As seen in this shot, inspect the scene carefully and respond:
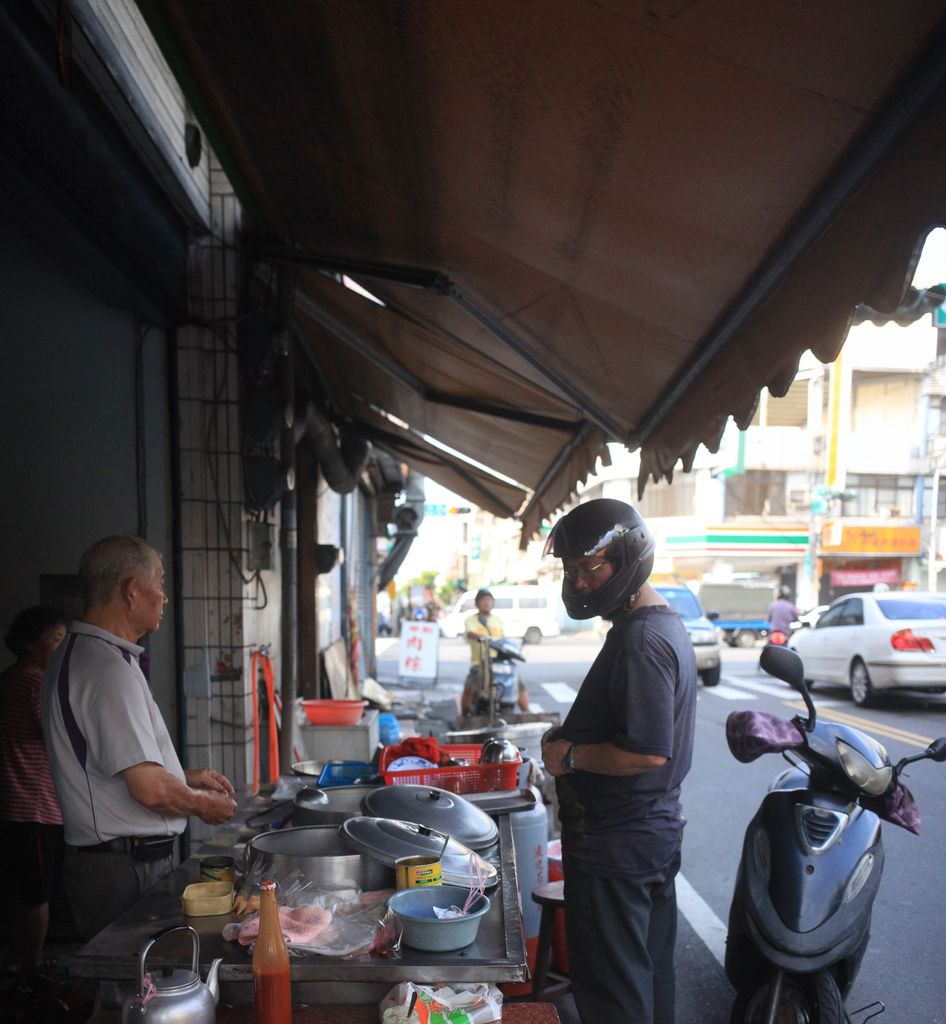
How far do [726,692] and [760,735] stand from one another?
39.4 feet

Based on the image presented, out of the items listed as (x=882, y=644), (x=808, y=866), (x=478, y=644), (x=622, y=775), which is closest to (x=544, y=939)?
(x=808, y=866)

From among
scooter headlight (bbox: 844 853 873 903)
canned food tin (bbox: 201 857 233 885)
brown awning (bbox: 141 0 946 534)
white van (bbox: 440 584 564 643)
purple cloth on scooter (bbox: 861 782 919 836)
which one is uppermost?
brown awning (bbox: 141 0 946 534)

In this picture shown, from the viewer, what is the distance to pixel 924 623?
39.6 ft

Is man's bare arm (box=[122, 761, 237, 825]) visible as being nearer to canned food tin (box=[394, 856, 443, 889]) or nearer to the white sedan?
canned food tin (box=[394, 856, 443, 889])

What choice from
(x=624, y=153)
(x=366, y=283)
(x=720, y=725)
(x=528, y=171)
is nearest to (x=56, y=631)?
(x=366, y=283)

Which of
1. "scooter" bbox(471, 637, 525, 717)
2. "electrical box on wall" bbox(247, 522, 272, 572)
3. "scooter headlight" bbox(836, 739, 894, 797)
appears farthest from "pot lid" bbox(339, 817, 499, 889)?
"scooter" bbox(471, 637, 525, 717)

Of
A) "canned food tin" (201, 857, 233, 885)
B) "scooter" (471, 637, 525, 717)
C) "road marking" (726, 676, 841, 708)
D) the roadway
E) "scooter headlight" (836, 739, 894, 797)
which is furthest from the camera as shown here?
"road marking" (726, 676, 841, 708)

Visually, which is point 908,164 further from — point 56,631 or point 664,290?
point 56,631

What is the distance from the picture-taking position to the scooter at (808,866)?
304 centimetres

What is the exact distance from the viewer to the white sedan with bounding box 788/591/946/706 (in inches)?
466

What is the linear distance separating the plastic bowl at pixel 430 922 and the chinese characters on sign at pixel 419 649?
46.5ft

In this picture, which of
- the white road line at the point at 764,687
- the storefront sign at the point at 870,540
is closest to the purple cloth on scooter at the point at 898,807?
the white road line at the point at 764,687

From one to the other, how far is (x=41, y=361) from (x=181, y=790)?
10.0ft

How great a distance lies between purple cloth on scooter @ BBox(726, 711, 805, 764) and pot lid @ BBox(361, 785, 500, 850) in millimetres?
1235
